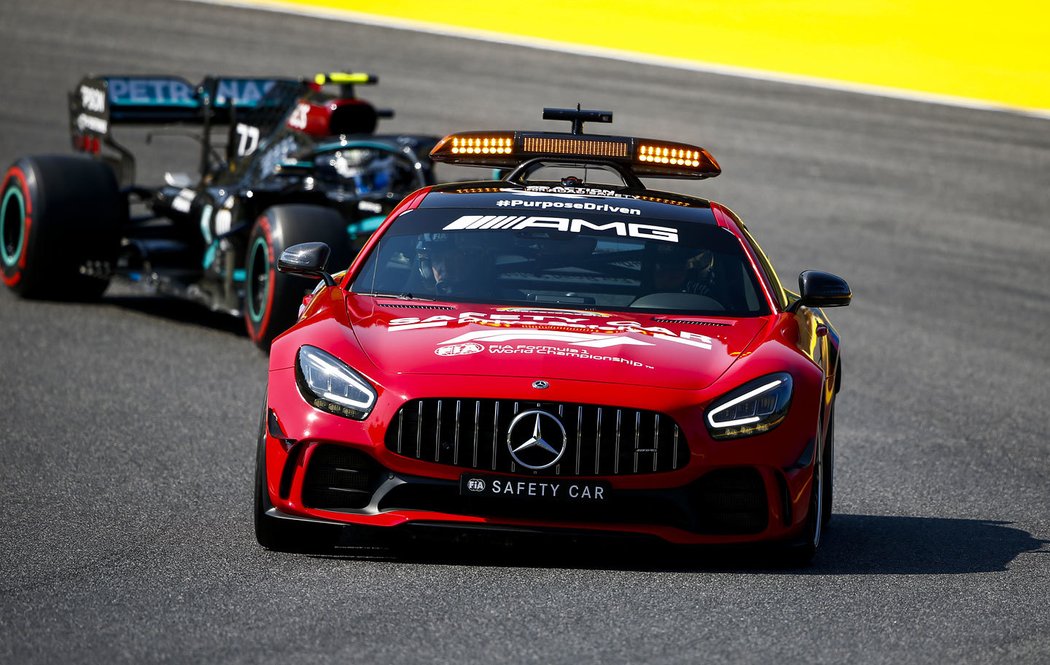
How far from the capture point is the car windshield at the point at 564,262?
7.40 m

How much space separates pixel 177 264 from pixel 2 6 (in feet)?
71.2

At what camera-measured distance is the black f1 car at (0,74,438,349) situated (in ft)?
40.1

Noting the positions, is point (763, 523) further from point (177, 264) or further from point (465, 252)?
point (177, 264)

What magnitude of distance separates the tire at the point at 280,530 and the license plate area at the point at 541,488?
Result: 640 mm

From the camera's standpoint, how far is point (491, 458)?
6.19 meters

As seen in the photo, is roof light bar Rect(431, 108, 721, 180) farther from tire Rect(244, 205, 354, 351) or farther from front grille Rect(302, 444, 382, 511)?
tire Rect(244, 205, 354, 351)

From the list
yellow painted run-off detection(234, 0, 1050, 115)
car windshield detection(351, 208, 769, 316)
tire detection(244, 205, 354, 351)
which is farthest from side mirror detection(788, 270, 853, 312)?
yellow painted run-off detection(234, 0, 1050, 115)

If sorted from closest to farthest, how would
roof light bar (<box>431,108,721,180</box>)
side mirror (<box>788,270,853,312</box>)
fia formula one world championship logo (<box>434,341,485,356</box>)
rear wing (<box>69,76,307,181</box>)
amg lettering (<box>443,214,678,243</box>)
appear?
fia formula one world championship logo (<box>434,341,485,356</box>) → side mirror (<box>788,270,853,312</box>) → amg lettering (<box>443,214,678,243</box>) → roof light bar (<box>431,108,721,180</box>) → rear wing (<box>69,76,307,181</box>)

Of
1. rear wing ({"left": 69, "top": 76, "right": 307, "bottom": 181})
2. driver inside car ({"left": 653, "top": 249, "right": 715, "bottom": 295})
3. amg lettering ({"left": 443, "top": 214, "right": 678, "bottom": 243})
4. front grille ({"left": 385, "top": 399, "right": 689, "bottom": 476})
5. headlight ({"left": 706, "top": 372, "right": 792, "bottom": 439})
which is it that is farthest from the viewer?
rear wing ({"left": 69, "top": 76, "right": 307, "bottom": 181})

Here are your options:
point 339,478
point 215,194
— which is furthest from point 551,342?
point 215,194

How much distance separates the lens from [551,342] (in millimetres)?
6555

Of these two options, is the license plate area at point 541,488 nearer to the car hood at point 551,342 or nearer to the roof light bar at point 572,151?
the car hood at point 551,342

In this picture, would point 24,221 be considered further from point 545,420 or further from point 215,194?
point 545,420

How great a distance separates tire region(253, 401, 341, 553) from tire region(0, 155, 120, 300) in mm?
6930
